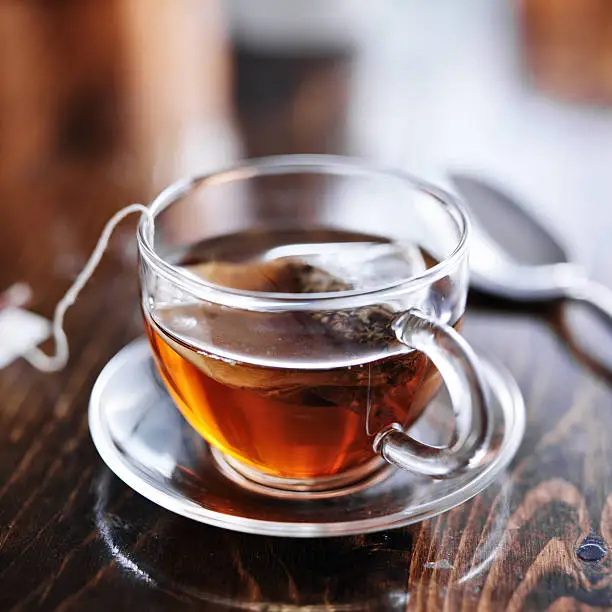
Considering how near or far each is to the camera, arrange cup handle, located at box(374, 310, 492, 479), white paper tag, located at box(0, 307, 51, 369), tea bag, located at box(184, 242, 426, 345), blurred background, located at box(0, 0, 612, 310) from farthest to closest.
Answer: blurred background, located at box(0, 0, 612, 310) → white paper tag, located at box(0, 307, 51, 369) → tea bag, located at box(184, 242, 426, 345) → cup handle, located at box(374, 310, 492, 479)

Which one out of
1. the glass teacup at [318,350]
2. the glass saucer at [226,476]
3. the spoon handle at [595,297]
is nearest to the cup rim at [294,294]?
the glass teacup at [318,350]

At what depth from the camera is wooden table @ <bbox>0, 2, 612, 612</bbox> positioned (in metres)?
0.48

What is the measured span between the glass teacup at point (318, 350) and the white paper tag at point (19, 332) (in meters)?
0.16

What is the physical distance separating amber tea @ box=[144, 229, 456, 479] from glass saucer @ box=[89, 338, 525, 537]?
0.02 m

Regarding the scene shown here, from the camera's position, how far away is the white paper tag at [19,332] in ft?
2.39

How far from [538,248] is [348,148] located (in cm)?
37

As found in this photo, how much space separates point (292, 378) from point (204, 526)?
11 cm

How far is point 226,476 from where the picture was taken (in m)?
0.57

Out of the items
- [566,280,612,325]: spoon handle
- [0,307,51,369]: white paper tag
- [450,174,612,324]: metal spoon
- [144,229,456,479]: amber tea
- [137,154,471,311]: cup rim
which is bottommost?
[0,307,51,369]: white paper tag

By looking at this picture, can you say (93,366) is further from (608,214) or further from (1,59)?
(1,59)

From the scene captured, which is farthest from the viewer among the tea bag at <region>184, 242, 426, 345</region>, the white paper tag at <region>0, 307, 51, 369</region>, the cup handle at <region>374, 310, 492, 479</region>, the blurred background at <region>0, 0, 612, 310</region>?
the blurred background at <region>0, 0, 612, 310</region>

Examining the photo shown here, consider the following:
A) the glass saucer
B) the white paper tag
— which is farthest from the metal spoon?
the white paper tag

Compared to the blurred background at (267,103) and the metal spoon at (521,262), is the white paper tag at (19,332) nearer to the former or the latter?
the blurred background at (267,103)

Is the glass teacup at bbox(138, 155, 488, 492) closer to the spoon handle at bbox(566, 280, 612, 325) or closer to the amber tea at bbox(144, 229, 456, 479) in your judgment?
the amber tea at bbox(144, 229, 456, 479)
